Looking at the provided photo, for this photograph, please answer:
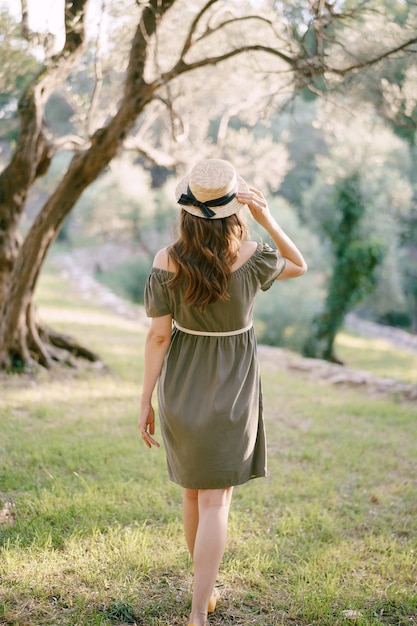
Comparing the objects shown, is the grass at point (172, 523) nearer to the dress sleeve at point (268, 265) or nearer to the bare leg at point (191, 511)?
the bare leg at point (191, 511)

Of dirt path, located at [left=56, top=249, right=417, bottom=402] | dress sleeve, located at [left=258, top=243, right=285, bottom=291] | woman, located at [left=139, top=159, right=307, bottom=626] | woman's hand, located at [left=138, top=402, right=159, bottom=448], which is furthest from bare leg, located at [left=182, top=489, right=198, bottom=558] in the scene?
dirt path, located at [left=56, top=249, right=417, bottom=402]

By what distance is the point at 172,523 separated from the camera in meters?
3.63

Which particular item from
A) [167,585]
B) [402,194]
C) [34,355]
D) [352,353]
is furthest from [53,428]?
[402,194]

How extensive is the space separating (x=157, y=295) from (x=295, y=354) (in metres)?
9.83

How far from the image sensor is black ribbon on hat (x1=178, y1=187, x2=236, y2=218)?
2.58 meters

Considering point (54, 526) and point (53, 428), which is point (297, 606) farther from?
point (53, 428)

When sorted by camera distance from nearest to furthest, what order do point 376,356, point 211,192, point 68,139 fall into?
point 211,192 < point 68,139 < point 376,356

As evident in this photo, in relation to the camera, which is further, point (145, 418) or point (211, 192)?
point (145, 418)

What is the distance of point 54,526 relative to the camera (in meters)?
3.47

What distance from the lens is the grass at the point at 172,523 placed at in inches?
113

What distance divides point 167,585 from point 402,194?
665 inches

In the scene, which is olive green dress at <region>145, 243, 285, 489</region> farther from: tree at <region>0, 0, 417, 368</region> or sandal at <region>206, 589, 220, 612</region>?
tree at <region>0, 0, 417, 368</region>

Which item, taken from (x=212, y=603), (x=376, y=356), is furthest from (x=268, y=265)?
(x=376, y=356)

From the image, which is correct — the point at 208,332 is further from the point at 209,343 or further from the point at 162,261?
the point at 162,261
